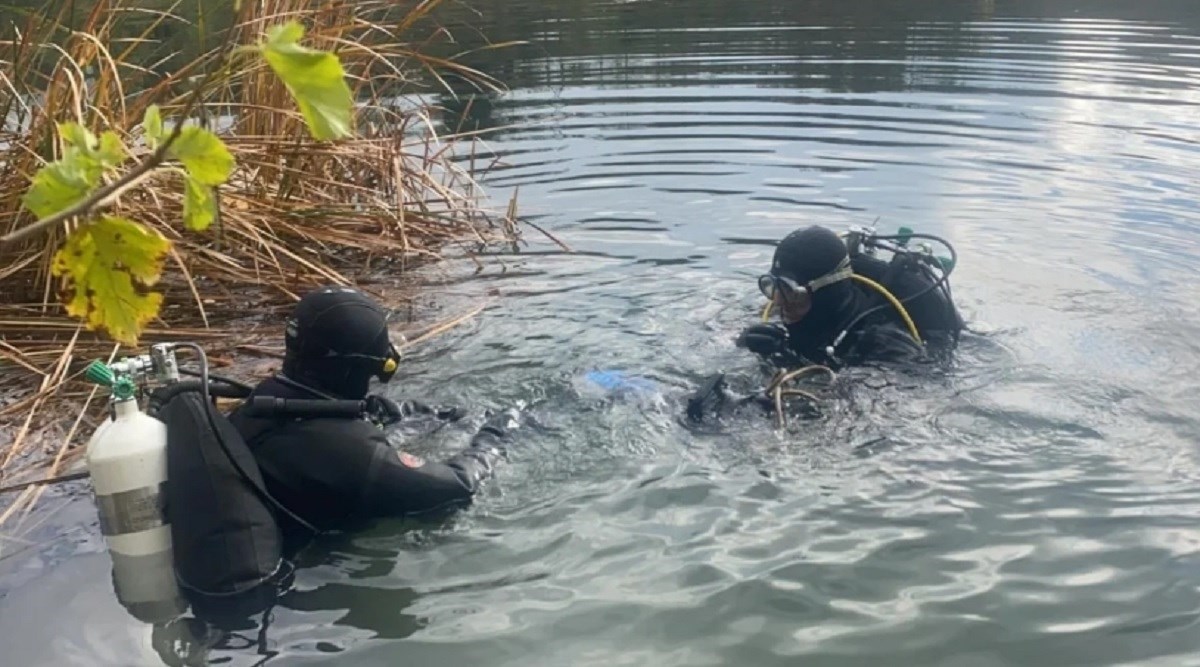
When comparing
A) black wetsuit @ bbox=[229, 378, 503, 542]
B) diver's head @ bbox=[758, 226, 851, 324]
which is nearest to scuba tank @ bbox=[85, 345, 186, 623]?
black wetsuit @ bbox=[229, 378, 503, 542]

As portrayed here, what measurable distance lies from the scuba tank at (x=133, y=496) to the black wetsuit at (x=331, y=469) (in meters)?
0.41

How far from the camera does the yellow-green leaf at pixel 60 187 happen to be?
3.83ft

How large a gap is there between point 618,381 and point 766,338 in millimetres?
761

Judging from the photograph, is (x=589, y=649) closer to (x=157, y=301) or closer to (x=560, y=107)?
(x=157, y=301)

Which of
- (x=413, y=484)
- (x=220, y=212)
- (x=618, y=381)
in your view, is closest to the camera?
(x=413, y=484)

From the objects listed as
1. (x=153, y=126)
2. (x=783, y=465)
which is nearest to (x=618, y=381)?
(x=783, y=465)

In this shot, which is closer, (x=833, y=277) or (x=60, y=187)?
(x=60, y=187)

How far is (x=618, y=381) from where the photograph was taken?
193 inches

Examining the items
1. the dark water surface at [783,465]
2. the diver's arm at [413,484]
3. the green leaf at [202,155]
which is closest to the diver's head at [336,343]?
the diver's arm at [413,484]

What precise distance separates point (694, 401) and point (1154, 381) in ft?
6.63

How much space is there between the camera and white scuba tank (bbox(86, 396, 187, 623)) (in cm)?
315

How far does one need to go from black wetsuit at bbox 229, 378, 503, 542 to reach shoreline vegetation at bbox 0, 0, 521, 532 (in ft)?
3.20

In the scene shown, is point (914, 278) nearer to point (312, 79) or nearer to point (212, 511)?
point (212, 511)

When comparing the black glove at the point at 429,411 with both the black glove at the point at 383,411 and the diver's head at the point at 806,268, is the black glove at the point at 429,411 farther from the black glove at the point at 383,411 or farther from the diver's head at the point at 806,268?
the diver's head at the point at 806,268
